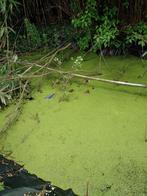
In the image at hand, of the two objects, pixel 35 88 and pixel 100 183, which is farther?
pixel 35 88

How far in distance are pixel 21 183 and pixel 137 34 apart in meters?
1.65

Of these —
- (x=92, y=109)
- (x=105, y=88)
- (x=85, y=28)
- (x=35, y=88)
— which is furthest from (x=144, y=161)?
(x=85, y=28)

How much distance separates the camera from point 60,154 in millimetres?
2354

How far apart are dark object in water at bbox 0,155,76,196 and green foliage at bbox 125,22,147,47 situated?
146 cm

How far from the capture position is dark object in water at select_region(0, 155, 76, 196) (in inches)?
75.1

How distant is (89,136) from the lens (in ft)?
8.07

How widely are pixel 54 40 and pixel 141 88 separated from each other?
1381 mm

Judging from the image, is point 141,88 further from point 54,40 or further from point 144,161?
point 54,40

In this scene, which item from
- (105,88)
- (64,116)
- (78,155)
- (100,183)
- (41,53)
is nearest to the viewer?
(100,183)

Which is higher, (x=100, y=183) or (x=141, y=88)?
(x=141, y=88)

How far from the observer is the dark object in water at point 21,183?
1.91 meters

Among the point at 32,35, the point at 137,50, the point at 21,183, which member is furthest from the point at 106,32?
the point at 21,183

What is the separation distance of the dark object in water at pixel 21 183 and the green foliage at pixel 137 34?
1.46 meters

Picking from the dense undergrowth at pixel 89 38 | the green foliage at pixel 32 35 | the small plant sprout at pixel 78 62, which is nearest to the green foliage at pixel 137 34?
the dense undergrowth at pixel 89 38
